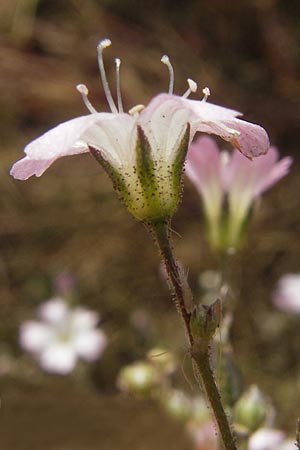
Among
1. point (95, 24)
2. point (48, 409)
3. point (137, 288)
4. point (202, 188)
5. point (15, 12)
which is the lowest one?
point (202, 188)

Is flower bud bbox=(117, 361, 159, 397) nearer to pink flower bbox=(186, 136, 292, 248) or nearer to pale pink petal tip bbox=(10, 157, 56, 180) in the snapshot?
pink flower bbox=(186, 136, 292, 248)

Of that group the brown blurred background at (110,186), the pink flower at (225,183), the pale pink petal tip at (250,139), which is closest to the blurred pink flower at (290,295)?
the brown blurred background at (110,186)

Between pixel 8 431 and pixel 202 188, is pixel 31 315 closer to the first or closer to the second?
pixel 8 431

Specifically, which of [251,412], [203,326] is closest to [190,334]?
[203,326]

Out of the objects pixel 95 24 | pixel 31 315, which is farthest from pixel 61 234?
pixel 95 24

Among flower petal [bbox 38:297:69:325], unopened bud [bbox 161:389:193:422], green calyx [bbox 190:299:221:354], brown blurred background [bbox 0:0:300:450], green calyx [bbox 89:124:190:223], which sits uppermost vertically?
brown blurred background [bbox 0:0:300:450]

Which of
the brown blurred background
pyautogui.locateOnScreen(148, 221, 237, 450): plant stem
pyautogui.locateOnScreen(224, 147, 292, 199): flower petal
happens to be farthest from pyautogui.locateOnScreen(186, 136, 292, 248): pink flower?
the brown blurred background
